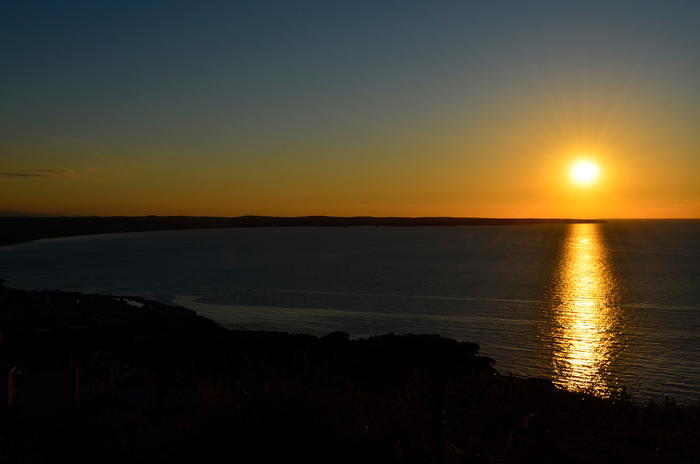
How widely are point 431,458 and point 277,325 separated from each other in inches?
1223

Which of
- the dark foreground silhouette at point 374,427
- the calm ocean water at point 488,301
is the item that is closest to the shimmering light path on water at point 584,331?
the calm ocean water at point 488,301

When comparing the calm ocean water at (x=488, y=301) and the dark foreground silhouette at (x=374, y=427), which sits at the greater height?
the dark foreground silhouette at (x=374, y=427)

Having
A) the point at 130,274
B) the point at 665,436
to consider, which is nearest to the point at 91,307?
the point at 130,274

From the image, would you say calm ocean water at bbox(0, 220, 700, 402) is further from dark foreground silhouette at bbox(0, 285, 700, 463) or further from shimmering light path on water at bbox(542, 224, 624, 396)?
dark foreground silhouette at bbox(0, 285, 700, 463)

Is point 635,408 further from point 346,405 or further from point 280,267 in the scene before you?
point 280,267

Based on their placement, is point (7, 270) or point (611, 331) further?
point (7, 270)

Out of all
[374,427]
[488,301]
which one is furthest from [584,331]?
[374,427]

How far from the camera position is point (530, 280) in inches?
2235

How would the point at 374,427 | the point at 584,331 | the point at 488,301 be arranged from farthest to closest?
the point at 488,301
the point at 584,331
the point at 374,427

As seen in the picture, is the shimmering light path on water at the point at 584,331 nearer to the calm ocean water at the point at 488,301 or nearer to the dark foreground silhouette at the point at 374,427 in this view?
the calm ocean water at the point at 488,301

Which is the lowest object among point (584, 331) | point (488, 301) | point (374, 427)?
point (584, 331)

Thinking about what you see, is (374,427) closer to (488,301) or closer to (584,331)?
(584,331)

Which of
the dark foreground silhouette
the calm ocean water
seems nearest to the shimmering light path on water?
the calm ocean water

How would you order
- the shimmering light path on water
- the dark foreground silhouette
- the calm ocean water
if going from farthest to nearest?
the calm ocean water, the shimmering light path on water, the dark foreground silhouette
